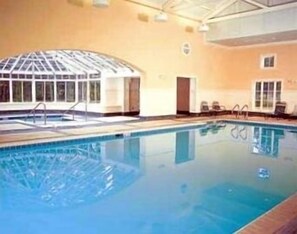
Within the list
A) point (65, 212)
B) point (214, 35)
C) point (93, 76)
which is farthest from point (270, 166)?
point (93, 76)

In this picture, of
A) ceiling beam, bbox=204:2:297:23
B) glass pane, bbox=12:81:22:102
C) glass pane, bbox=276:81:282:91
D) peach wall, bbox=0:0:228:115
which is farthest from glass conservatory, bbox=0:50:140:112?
glass pane, bbox=276:81:282:91

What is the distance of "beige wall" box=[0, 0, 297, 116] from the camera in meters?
9.16

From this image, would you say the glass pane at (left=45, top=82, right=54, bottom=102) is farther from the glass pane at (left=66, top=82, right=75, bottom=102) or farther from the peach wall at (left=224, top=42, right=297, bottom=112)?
the peach wall at (left=224, top=42, right=297, bottom=112)

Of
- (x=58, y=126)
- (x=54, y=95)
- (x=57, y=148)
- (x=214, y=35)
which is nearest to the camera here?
(x=57, y=148)

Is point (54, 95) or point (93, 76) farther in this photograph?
point (54, 95)

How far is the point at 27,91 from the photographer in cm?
1680

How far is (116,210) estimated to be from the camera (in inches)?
171

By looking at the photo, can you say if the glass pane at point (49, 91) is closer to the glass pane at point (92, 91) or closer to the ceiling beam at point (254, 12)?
the glass pane at point (92, 91)

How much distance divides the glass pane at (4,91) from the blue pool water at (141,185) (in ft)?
29.6

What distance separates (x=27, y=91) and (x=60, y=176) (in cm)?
1201

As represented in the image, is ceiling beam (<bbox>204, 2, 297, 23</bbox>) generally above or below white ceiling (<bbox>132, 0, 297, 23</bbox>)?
below

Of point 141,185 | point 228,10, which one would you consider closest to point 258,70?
point 228,10

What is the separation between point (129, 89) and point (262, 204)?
38.8 feet

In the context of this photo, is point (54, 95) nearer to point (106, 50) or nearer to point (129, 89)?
point (129, 89)
